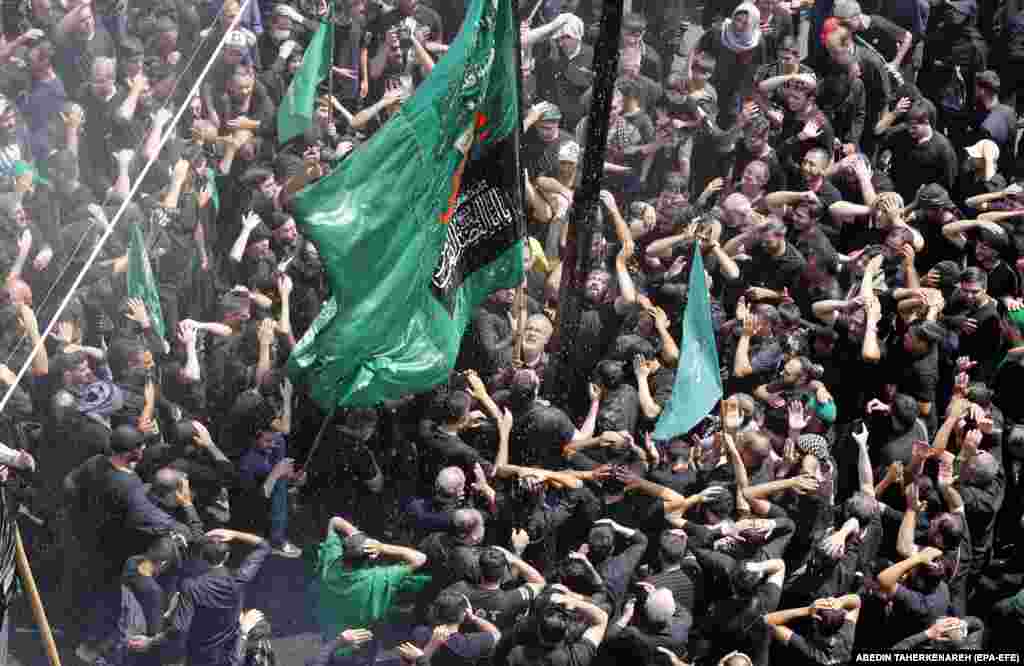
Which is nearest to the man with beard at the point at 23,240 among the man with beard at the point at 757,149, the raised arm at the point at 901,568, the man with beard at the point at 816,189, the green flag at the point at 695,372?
the green flag at the point at 695,372

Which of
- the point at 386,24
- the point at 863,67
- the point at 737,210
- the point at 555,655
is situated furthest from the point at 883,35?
the point at 555,655

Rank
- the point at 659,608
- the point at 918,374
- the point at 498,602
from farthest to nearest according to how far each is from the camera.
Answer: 1. the point at 918,374
2. the point at 498,602
3. the point at 659,608

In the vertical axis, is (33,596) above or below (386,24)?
below

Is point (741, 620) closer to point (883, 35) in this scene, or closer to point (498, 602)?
point (498, 602)

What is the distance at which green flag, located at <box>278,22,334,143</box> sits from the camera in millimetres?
19969

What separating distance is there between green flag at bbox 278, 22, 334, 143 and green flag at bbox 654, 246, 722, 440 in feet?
11.9

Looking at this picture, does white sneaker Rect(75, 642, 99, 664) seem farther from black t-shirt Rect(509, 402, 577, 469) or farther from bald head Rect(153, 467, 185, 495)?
black t-shirt Rect(509, 402, 577, 469)

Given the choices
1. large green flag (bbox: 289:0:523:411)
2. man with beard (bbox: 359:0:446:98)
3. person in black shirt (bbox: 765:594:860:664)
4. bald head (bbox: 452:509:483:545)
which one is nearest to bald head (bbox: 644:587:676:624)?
person in black shirt (bbox: 765:594:860:664)

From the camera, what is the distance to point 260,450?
1797cm

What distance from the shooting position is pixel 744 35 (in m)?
20.3

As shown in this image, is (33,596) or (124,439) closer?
(33,596)

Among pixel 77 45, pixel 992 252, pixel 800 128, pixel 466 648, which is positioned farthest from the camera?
pixel 77 45

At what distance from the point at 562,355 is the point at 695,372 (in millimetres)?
990

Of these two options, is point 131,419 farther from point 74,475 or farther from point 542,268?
point 542,268
